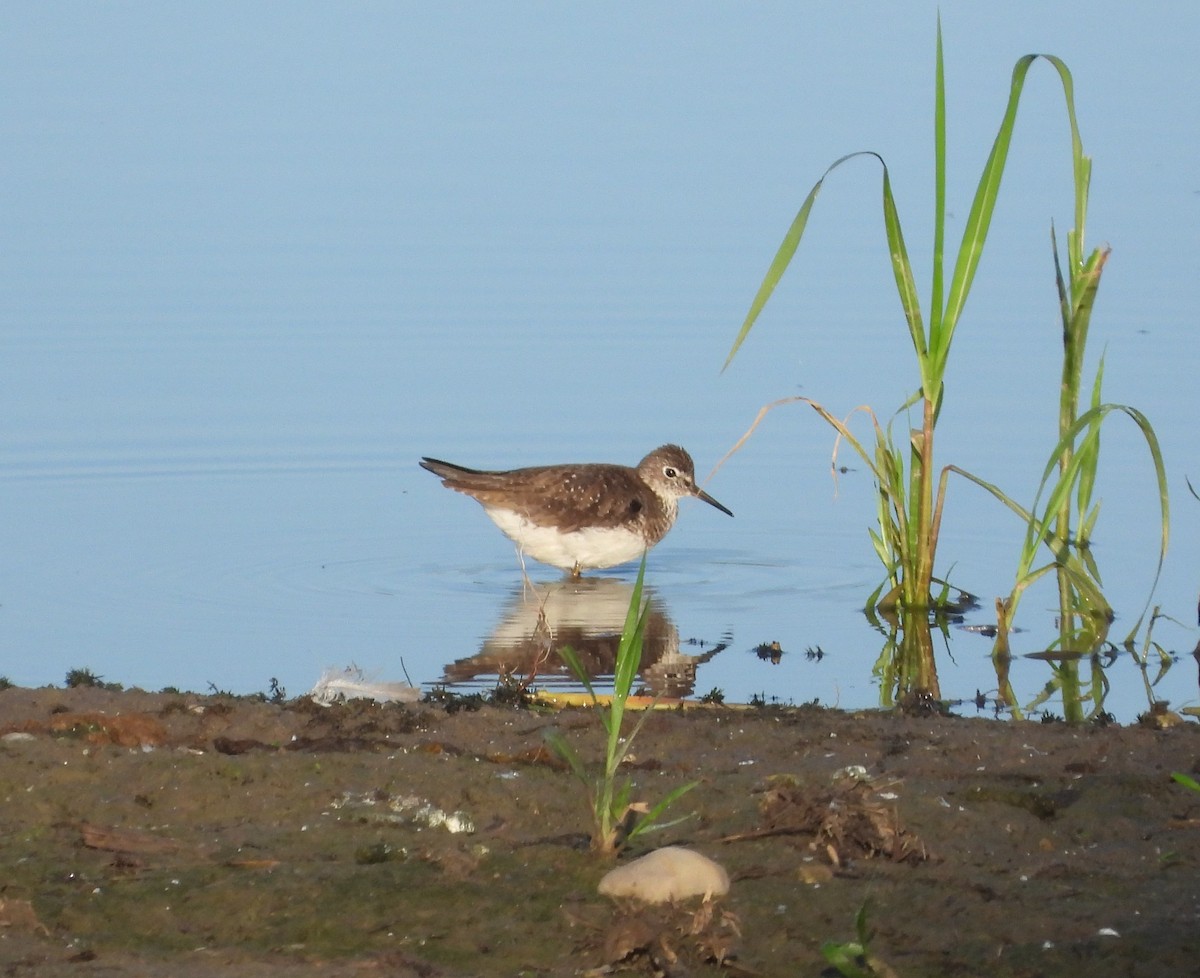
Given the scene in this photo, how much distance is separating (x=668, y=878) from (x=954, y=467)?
183 inches

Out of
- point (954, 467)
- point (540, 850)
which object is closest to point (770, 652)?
point (954, 467)

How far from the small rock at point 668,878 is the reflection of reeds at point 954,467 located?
12.4 feet

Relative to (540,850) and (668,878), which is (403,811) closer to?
(540,850)

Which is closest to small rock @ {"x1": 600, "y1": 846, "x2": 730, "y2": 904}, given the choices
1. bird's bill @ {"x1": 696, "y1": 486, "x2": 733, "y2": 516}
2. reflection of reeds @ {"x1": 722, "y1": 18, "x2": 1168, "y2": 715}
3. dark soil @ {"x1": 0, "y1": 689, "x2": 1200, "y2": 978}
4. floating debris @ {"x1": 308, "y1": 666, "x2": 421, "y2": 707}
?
dark soil @ {"x1": 0, "y1": 689, "x2": 1200, "y2": 978}

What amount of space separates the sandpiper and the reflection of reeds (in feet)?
6.07

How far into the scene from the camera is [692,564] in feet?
34.7

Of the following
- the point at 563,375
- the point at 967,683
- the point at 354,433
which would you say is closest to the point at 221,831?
the point at 967,683

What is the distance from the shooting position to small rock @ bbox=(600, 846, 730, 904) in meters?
4.14

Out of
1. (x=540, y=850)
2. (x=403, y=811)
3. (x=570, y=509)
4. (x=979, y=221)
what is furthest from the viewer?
(x=570, y=509)

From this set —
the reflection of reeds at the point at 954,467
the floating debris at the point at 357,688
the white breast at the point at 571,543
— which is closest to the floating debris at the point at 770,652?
the reflection of reeds at the point at 954,467

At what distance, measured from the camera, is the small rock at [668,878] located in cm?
414

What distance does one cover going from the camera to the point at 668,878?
415 centimetres

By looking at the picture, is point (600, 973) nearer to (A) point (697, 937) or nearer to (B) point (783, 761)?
(A) point (697, 937)

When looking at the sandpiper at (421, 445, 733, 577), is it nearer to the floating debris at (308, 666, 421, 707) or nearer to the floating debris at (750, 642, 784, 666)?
the floating debris at (750, 642, 784, 666)
